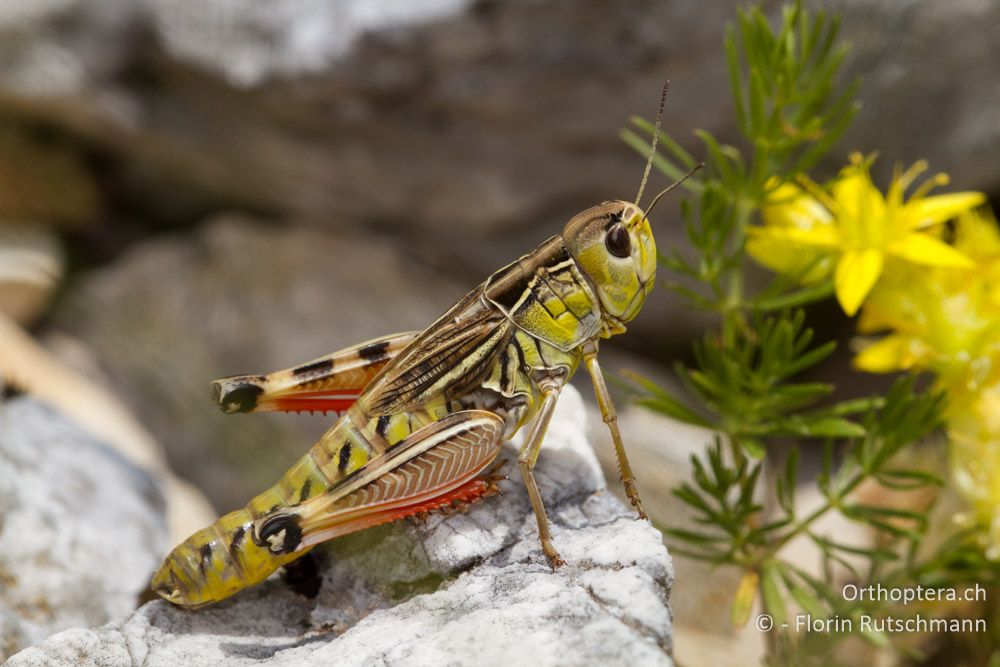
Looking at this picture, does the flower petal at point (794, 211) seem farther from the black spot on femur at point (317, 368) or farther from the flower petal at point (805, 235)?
the black spot on femur at point (317, 368)

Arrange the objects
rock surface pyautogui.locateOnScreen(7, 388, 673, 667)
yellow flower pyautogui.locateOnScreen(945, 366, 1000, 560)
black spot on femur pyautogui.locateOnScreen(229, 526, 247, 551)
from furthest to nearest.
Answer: yellow flower pyautogui.locateOnScreen(945, 366, 1000, 560), black spot on femur pyautogui.locateOnScreen(229, 526, 247, 551), rock surface pyautogui.locateOnScreen(7, 388, 673, 667)

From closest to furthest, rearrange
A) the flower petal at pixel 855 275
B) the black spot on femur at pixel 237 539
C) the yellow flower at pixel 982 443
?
1. the black spot on femur at pixel 237 539
2. the flower petal at pixel 855 275
3. the yellow flower at pixel 982 443

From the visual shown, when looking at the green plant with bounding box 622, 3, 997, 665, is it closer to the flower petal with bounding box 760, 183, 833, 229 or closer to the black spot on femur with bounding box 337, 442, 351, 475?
the flower petal with bounding box 760, 183, 833, 229

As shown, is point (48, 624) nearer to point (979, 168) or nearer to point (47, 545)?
point (47, 545)

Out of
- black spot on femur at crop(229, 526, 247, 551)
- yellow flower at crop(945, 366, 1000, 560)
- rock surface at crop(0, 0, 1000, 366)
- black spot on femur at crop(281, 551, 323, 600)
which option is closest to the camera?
black spot on femur at crop(229, 526, 247, 551)

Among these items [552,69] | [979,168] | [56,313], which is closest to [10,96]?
[56,313]

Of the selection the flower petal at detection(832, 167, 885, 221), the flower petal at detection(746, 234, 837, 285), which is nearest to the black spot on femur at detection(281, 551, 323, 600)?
the flower petal at detection(746, 234, 837, 285)

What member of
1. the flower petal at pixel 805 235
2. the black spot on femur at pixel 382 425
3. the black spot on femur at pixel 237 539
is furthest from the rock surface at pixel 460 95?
the black spot on femur at pixel 237 539
